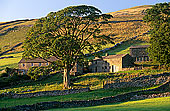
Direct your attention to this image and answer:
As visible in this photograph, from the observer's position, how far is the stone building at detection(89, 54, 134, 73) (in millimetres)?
52562

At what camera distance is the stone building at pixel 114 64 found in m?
52.6

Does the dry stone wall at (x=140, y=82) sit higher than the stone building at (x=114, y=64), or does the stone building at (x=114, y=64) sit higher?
the stone building at (x=114, y=64)

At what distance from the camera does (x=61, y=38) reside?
121ft

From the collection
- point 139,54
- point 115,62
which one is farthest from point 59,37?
point 139,54

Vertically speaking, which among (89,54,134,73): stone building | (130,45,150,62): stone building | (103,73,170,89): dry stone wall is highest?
(130,45,150,62): stone building

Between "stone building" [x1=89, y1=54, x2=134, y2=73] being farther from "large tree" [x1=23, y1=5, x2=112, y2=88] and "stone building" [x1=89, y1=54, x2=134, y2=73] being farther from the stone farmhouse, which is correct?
"large tree" [x1=23, y1=5, x2=112, y2=88]

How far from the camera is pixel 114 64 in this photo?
5422cm

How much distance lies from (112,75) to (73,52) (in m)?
8.96

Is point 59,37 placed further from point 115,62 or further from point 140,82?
point 115,62

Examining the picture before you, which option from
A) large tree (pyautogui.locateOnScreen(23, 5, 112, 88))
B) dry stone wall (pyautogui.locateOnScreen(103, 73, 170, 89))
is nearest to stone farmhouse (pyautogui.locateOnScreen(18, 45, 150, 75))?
dry stone wall (pyautogui.locateOnScreen(103, 73, 170, 89))

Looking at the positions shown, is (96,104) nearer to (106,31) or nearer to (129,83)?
(129,83)

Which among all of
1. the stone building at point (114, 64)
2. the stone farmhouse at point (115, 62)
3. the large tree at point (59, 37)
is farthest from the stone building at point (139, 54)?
the large tree at point (59, 37)

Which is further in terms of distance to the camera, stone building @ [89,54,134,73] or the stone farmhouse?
the stone farmhouse

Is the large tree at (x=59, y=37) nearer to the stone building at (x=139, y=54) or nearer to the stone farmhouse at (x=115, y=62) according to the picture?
the stone farmhouse at (x=115, y=62)
